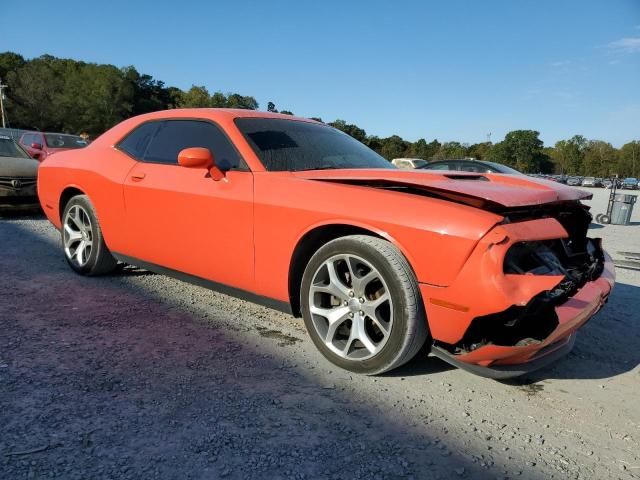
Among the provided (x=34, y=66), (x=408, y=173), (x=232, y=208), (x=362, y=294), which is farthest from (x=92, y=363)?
(x=34, y=66)

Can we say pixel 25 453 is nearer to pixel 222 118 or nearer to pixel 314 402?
pixel 314 402

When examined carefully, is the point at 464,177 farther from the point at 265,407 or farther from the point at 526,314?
the point at 265,407

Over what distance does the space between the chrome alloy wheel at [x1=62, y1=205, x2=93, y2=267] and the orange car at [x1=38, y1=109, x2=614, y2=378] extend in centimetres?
31

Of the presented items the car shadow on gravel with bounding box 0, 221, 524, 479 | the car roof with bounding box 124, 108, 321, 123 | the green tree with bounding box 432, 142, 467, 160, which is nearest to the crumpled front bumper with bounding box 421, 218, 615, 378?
the car shadow on gravel with bounding box 0, 221, 524, 479

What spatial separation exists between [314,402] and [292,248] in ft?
2.84

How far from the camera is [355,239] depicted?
2.38 metres

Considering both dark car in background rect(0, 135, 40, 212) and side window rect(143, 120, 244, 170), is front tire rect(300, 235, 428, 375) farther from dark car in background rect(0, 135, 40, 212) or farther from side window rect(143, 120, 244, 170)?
dark car in background rect(0, 135, 40, 212)

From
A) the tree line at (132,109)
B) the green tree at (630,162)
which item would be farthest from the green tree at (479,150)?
the green tree at (630,162)

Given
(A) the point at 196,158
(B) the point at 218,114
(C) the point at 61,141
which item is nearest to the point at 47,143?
(C) the point at 61,141

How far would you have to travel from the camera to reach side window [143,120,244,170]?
10.0 feet

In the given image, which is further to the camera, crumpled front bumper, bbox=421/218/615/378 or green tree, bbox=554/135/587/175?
green tree, bbox=554/135/587/175

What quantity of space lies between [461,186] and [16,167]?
708cm

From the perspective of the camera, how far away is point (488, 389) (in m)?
2.40

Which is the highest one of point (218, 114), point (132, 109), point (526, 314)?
point (132, 109)
